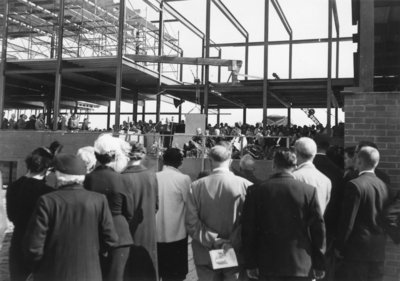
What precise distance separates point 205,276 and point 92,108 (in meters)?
29.7

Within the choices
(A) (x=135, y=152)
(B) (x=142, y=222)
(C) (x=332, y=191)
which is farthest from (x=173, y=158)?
(C) (x=332, y=191)

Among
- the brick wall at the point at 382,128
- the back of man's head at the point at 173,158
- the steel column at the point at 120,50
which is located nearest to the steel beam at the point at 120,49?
the steel column at the point at 120,50

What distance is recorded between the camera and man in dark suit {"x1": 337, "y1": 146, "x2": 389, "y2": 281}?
3.89 metres

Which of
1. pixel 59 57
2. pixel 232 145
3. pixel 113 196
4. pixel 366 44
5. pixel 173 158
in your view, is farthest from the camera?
pixel 59 57

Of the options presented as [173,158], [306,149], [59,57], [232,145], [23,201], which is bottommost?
[23,201]

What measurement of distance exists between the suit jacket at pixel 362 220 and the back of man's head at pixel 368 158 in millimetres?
140

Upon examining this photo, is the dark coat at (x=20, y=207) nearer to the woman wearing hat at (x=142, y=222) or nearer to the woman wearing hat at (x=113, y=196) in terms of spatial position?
the woman wearing hat at (x=113, y=196)

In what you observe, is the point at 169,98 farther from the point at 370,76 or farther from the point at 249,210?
the point at 249,210

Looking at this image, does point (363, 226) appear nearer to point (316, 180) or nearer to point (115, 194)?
point (316, 180)

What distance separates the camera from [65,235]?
3.13m

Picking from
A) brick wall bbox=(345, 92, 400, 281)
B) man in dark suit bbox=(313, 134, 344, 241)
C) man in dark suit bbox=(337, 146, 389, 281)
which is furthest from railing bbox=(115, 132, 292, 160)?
man in dark suit bbox=(337, 146, 389, 281)

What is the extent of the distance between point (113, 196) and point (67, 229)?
29.3 inches

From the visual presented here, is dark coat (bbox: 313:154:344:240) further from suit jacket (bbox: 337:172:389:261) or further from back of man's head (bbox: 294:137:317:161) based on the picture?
back of man's head (bbox: 294:137:317:161)

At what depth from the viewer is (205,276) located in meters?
4.03
